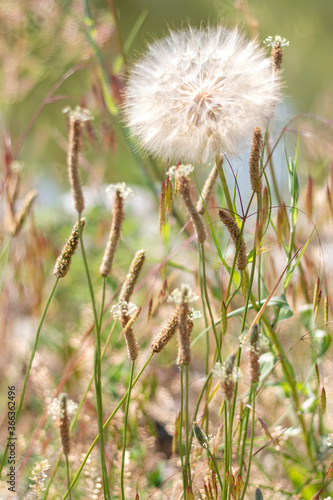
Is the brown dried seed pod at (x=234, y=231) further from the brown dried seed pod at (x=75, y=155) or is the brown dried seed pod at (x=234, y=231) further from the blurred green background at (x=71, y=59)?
the blurred green background at (x=71, y=59)

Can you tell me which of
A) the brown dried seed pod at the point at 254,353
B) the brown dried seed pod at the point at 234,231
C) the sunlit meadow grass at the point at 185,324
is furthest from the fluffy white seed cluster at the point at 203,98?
the brown dried seed pod at the point at 254,353

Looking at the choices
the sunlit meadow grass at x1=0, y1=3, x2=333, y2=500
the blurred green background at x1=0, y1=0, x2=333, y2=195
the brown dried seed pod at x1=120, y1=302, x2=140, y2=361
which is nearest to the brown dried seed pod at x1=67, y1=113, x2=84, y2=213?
the sunlit meadow grass at x1=0, y1=3, x2=333, y2=500

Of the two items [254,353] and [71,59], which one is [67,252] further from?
[71,59]

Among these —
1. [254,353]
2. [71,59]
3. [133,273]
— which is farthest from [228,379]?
[71,59]

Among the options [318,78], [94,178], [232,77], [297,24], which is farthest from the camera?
[318,78]

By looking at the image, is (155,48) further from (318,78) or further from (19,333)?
(318,78)

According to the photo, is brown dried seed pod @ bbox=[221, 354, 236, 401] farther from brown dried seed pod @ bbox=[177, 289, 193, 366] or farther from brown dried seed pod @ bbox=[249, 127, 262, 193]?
brown dried seed pod @ bbox=[249, 127, 262, 193]

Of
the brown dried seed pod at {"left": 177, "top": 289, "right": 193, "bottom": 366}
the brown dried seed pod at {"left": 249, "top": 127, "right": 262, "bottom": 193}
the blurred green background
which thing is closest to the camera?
the brown dried seed pod at {"left": 177, "top": 289, "right": 193, "bottom": 366}

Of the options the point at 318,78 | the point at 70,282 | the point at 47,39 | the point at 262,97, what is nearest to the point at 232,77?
the point at 262,97
